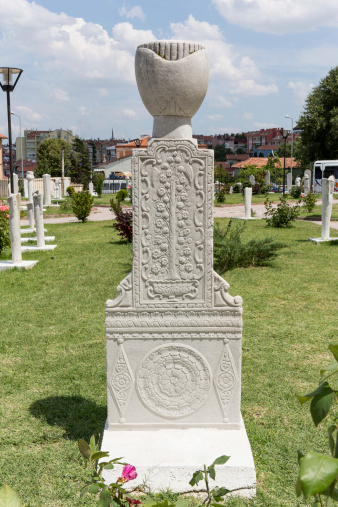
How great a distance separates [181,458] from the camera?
9.05ft

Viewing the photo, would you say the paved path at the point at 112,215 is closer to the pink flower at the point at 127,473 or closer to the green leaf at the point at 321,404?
the pink flower at the point at 127,473

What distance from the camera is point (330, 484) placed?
0.65m

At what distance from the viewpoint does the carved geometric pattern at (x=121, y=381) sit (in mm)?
2969

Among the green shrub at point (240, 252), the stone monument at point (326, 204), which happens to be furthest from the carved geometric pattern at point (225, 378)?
the stone monument at point (326, 204)

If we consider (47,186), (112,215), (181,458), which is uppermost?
(47,186)

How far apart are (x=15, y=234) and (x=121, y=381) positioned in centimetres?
653

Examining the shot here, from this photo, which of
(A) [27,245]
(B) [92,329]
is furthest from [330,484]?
(A) [27,245]

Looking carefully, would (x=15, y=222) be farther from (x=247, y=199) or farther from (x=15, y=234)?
(x=247, y=199)

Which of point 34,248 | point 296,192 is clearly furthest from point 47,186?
point 34,248

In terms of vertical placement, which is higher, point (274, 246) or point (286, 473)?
point (274, 246)

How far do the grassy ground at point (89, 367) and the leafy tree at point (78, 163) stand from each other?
159ft

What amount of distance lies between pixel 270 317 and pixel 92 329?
2.14 meters

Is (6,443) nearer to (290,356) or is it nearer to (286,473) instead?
(286,473)

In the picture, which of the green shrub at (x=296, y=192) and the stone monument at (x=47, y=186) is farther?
the green shrub at (x=296, y=192)
